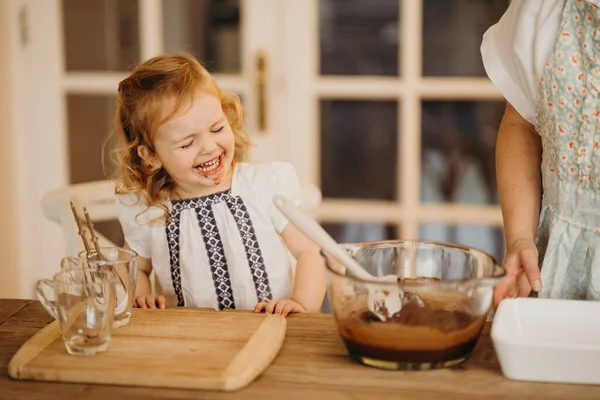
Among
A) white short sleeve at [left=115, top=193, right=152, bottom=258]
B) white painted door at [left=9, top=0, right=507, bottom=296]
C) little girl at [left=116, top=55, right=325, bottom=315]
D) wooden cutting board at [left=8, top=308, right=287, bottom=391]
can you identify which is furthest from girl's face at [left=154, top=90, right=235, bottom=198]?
white painted door at [left=9, top=0, right=507, bottom=296]

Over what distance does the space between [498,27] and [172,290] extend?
812 mm

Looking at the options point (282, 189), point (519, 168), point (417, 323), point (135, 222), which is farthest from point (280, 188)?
point (417, 323)

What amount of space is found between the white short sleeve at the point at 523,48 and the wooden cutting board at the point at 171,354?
557mm

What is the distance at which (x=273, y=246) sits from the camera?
69.2 inches

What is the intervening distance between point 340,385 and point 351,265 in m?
0.16

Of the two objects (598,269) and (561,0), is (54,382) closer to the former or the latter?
(598,269)

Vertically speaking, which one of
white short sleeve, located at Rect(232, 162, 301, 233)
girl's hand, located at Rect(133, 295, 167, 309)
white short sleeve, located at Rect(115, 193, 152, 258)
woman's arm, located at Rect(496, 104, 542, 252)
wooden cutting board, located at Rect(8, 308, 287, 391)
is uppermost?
woman's arm, located at Rect(496, 104, 542, 252)

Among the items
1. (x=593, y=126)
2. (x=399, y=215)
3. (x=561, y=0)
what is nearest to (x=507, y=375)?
(x=593, y=126)

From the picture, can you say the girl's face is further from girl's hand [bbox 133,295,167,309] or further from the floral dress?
the floral dress

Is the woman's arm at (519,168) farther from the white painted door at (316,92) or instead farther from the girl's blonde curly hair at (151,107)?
the white painted door at (316,92)

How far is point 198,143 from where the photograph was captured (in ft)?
5.29

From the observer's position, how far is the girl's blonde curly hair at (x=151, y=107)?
162 cm

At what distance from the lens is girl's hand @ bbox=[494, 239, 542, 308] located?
1338 millimetres

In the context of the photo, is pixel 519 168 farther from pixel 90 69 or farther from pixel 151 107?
pixel 90 69
